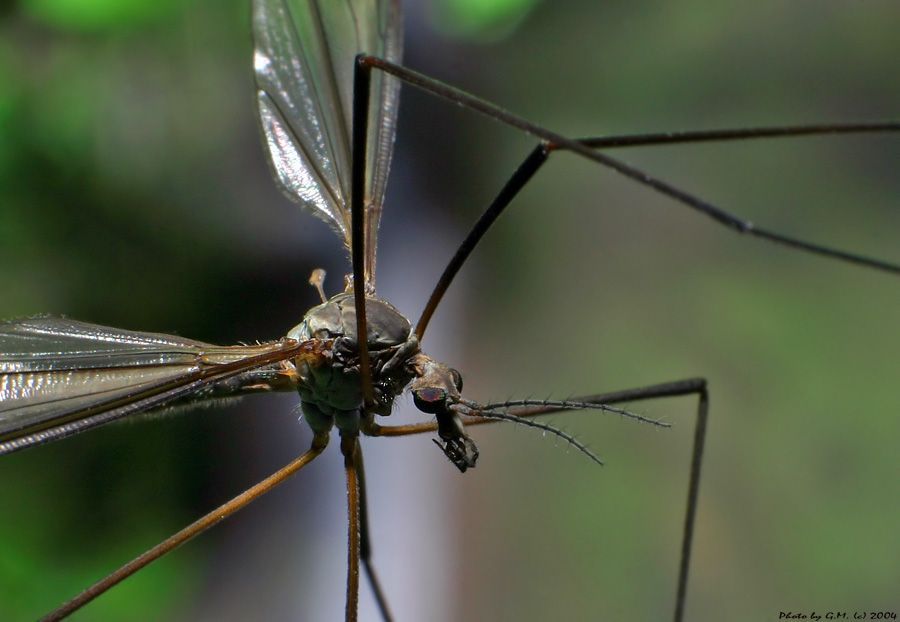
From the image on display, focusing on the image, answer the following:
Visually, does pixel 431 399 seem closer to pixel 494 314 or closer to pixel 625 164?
pixel 625 164

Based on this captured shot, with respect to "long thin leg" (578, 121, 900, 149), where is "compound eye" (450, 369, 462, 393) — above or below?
below

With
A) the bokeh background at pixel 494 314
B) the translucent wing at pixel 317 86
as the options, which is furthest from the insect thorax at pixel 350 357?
the bokeh background at pixel 494 314

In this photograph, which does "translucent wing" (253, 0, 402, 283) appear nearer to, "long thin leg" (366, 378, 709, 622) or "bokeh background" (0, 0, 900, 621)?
"long thin leg" (366, 378, 709, 622)

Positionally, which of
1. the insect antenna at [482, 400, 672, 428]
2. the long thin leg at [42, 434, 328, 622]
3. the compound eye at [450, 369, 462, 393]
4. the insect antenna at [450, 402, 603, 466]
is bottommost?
the long thin leg at [42, 434, 328, 622]

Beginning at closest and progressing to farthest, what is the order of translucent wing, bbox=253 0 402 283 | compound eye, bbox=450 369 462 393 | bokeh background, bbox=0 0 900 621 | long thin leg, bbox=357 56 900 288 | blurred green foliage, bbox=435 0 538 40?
long thin leg, bbox=357 56 900 288
compound eye, bbox=450 369 462 393
translucent wing, bbox=253 0 402 283
bokeh background, bbox=0 0 900 621
blurred green foliage, bbox=435 0 538 40

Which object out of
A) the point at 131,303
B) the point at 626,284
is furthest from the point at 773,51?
the point at 131,303

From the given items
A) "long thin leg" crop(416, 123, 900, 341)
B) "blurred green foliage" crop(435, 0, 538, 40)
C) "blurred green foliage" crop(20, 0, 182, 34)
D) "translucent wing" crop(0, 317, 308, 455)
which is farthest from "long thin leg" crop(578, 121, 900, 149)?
"blurred green foliage" crop(435, 0, 538, 40)

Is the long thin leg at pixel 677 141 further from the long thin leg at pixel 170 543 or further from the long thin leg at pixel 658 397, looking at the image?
the long thin leg at pixel 170 543
